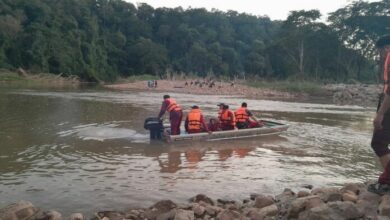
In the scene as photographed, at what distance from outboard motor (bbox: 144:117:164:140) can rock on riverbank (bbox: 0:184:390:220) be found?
6.44m

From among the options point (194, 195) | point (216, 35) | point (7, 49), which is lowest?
point (194, 195)

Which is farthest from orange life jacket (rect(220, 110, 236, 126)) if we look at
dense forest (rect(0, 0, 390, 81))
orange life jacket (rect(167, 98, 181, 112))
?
dense forest (rect(0, 0, 390, 81))

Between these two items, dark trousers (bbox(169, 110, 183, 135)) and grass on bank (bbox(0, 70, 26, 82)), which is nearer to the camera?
dark trousers (bbox(169, 110, 183, 135))

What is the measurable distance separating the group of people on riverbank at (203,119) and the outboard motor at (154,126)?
0.93 ft

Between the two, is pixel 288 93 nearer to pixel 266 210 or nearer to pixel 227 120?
pixel 227 120

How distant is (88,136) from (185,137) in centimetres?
355

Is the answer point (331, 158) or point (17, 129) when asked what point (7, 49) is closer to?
point (17, 129)

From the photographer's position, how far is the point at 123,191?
8.55 metres

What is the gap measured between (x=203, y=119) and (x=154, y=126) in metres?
1.72

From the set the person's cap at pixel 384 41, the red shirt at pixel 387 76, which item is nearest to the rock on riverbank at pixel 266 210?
the red shirt at pixel 387 76

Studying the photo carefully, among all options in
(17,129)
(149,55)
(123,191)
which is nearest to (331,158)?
(123,191)

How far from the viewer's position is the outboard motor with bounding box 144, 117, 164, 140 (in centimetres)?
1402

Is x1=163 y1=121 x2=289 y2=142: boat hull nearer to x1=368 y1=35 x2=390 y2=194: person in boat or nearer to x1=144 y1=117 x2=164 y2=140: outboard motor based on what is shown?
x1=144 y1=117 x2=164 y2=140: outboard motor

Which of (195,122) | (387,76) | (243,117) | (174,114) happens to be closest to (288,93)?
(243,117)
